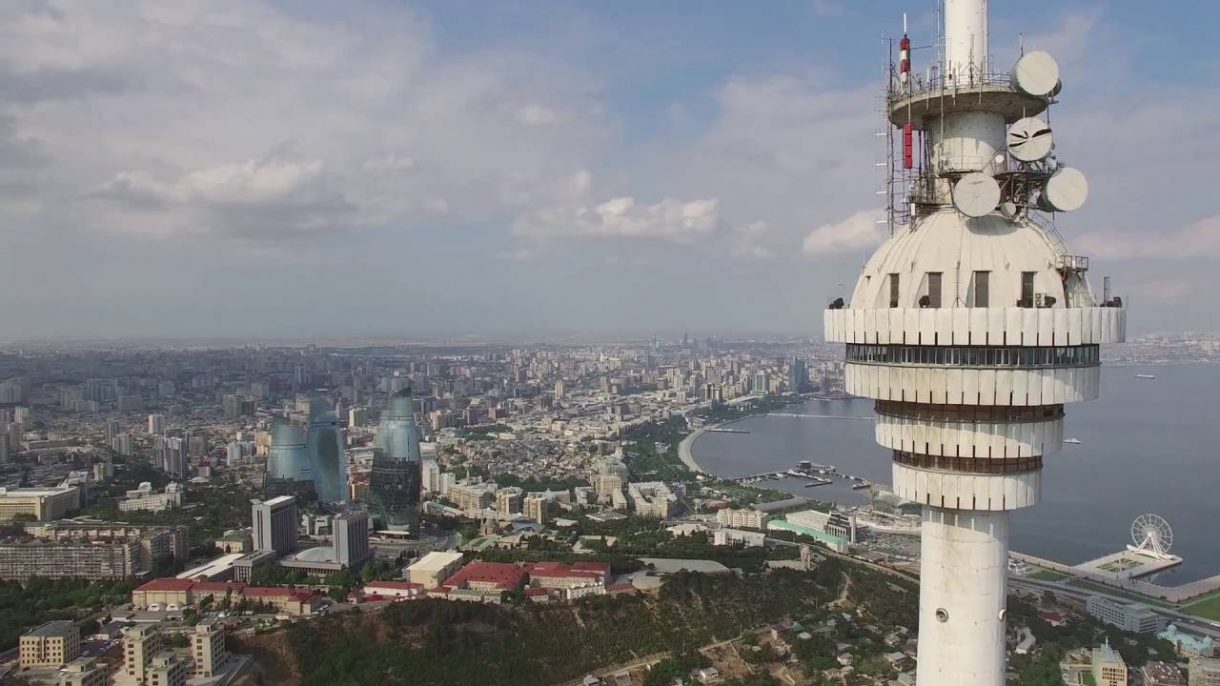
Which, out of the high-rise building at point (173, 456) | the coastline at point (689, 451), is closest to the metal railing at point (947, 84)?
the coastline at point (689, 451)

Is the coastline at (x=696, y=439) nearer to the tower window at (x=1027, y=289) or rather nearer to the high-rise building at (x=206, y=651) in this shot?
the high-rise building at (x=206, y=651)

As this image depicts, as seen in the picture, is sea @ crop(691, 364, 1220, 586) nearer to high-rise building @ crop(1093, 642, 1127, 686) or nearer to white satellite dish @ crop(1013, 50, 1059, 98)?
high-rise building @ crop(1093, 642, 1127, 686)

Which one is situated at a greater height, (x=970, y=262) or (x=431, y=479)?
(x=970, y=262)

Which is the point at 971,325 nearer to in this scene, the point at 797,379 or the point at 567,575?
the point at 567,575

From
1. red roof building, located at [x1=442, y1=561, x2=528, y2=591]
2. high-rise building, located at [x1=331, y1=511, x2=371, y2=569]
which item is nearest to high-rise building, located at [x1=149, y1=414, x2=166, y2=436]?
high-rise building, located at [x1=331, y1=511, x2=371, y2=569]

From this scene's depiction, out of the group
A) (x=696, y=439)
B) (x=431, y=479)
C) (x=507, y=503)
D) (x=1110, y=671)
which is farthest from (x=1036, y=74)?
(x=696, y=439)

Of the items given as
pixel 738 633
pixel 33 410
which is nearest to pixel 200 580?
pixel 738 633

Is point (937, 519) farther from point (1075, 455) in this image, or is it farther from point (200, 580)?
point (1075, 455)
